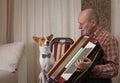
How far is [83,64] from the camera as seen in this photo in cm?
158

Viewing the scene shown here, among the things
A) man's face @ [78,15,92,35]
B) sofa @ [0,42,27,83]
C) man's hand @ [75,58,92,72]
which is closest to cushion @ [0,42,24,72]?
sofa @ [0,42,27,83]

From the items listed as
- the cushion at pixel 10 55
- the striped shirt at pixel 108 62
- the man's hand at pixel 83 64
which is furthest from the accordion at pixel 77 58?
the cushion at pixel 10 55

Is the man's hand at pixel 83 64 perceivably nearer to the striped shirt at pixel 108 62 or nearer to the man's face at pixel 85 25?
the striped shirt at pixel 108 62

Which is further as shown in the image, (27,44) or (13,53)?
(27,44)

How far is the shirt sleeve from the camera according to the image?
1.73 m

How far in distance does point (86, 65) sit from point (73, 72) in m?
0.10

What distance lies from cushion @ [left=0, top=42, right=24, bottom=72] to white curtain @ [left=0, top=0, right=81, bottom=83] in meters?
0.22

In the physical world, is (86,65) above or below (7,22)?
below

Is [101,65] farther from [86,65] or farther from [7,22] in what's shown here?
[7,22]

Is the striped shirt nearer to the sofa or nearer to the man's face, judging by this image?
the man's face

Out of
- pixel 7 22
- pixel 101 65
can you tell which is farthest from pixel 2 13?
pixel 101 65

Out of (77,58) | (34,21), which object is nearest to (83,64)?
(77,58)

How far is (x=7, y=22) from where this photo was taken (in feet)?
9.93

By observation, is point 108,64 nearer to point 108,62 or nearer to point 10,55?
point 108,62
